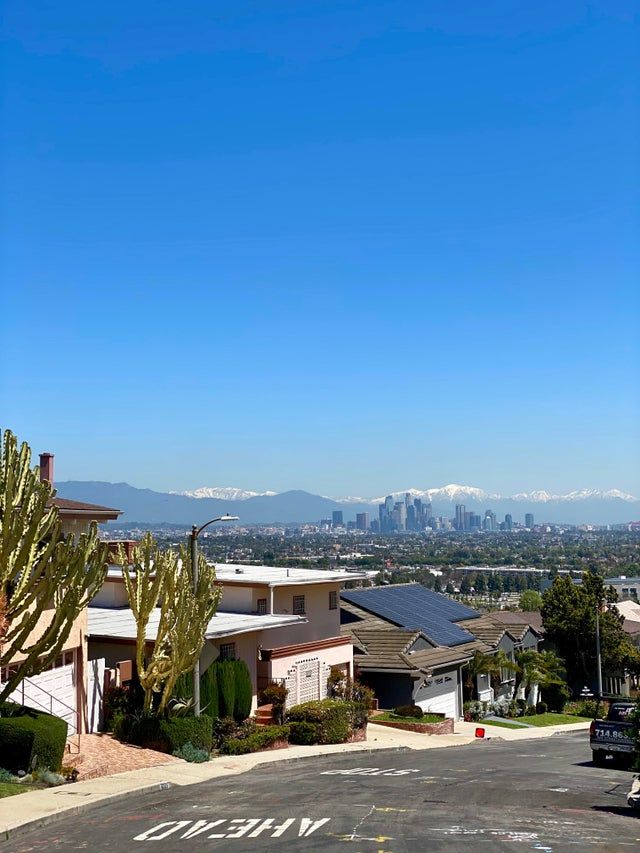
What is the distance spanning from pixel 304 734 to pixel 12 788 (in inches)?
525

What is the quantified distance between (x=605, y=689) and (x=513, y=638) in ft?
45.9

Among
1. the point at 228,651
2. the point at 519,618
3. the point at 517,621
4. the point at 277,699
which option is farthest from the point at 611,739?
the point at 519,618

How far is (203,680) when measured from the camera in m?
30.3

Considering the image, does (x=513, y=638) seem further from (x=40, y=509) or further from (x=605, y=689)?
(x=40, y=509)

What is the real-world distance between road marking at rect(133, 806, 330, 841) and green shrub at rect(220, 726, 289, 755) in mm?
10883

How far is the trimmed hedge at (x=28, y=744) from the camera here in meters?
21.7

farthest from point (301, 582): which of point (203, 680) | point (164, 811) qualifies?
point (164, 811)

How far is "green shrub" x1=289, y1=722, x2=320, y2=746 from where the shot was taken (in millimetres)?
31906

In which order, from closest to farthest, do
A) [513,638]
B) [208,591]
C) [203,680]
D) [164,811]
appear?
[164,811] → [208,591] → [203,680] → [513,638]

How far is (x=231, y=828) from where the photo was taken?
55.4ft

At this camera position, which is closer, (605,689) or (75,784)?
(75,784)

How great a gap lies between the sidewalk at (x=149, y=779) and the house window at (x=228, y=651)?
386 cm

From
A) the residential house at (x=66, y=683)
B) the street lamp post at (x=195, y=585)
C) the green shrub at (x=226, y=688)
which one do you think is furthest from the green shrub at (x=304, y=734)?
the residential house at (x=66, y=683)

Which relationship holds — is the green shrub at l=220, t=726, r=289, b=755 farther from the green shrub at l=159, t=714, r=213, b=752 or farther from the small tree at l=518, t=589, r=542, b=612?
the small tree at l=518, t=589, r=542, b=612
